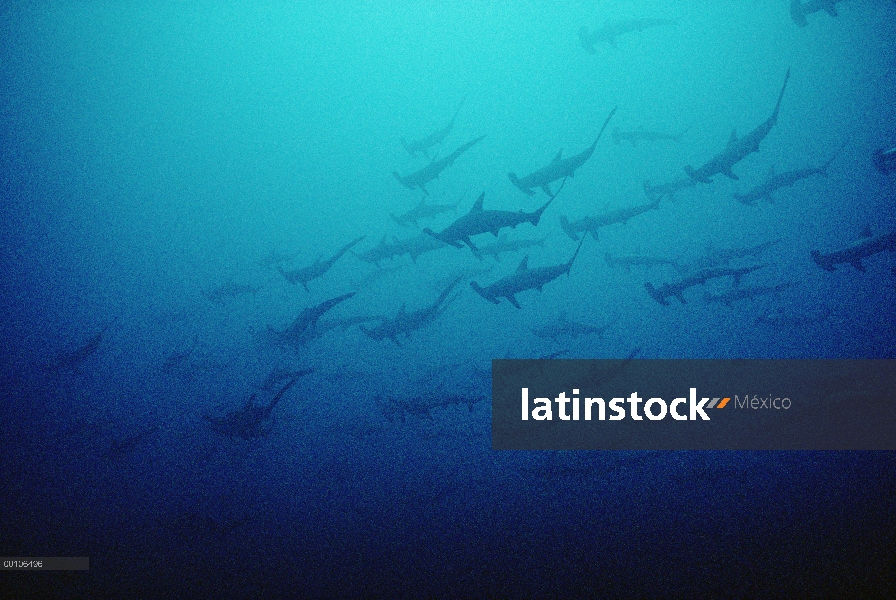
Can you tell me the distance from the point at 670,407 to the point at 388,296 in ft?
73.8

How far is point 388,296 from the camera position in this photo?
2616 centimetres

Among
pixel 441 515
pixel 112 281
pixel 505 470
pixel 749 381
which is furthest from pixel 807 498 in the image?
pixel 112 281

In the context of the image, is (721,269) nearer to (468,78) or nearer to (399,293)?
(399,293)

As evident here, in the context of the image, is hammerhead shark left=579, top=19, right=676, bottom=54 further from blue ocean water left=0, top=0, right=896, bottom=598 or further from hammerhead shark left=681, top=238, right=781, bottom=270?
hammerhead shark left=681, top=238, right=781, bottom=270

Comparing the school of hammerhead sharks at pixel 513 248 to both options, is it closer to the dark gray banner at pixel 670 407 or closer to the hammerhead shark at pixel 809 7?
the hammerhead shark at pixel 809 7

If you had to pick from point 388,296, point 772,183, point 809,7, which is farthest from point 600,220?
point 388,296

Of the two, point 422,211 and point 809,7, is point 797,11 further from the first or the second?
point 422,211

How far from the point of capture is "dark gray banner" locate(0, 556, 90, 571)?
14.3 feet

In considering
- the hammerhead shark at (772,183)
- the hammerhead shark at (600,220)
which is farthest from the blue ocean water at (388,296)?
the hammerhead shark at (600,220)

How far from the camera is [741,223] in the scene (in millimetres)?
33844

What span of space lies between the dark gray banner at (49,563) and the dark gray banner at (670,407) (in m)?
4.22

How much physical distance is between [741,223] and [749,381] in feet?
103

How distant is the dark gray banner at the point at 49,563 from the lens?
172 inches

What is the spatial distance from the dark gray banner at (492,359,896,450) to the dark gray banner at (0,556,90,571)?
4.22 metres
